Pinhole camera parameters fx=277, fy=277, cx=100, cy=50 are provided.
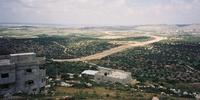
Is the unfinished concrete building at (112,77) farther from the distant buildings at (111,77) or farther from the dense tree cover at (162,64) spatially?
the dense tree cover at (162,64)

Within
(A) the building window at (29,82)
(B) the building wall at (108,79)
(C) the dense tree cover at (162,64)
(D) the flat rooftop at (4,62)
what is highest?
(D) the flat rooftop at (4,62)

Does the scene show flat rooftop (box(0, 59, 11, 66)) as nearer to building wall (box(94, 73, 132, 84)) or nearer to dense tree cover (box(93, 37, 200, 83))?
building wall (box(94, 73, 132, 84))

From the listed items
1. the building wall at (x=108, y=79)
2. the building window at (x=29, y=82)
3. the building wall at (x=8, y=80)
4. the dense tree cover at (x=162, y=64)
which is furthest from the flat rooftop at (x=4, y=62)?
the dense tree cover at (x=162, y=64)

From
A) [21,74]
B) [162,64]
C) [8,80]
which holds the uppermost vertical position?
[21,74]

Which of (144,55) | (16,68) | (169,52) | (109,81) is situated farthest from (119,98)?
(169,52)

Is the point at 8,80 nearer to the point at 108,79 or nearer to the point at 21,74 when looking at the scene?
the point at 21,74

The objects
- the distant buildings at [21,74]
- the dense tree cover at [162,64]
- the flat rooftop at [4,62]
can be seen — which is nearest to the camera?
the distant buildings at [21,74]

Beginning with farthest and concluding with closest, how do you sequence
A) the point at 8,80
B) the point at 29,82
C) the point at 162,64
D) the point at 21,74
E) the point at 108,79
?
the point at 162,64 → the point at 108,79 → the point at 29,82 → the point at 21,74 → the point at 8,80

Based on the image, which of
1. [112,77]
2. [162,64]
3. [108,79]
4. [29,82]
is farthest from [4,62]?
[162,64]
